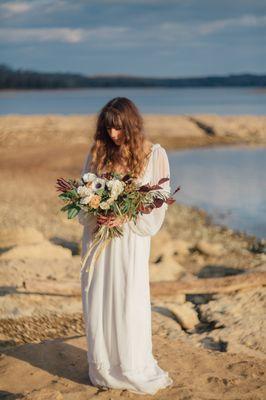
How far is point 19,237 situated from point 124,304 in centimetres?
715

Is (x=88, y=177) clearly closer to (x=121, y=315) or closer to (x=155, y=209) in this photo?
(x=155, y=209)

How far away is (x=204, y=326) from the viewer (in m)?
9.89

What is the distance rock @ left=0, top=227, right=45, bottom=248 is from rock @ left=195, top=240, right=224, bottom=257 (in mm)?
2660

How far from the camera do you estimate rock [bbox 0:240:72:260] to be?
1190 centimetres

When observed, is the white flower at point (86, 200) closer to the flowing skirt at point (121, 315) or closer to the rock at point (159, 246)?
the flowing skirt at point (121, 315)

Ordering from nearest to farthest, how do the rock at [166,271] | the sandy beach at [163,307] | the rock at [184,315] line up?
the sandy beach at [163,307] → the rock at [184,315] → the rock at [166,271]

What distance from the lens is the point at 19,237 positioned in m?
13.4

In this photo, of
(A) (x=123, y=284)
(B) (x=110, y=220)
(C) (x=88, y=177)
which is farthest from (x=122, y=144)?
(A) (x=123, y=284)

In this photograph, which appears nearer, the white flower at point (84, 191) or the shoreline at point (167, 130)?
the white flower at point (84, 191)

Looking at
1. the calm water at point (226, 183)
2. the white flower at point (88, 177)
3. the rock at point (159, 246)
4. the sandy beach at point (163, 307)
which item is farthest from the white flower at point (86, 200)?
the calm water at point (226, 183)

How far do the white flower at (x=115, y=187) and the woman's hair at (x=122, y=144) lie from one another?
21cm

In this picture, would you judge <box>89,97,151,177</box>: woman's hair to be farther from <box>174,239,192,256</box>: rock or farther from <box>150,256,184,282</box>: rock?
<box>174,239,192,256</box>: rock

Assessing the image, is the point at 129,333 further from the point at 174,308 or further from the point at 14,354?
the point at 174,308

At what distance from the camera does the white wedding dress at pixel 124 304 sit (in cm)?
644
